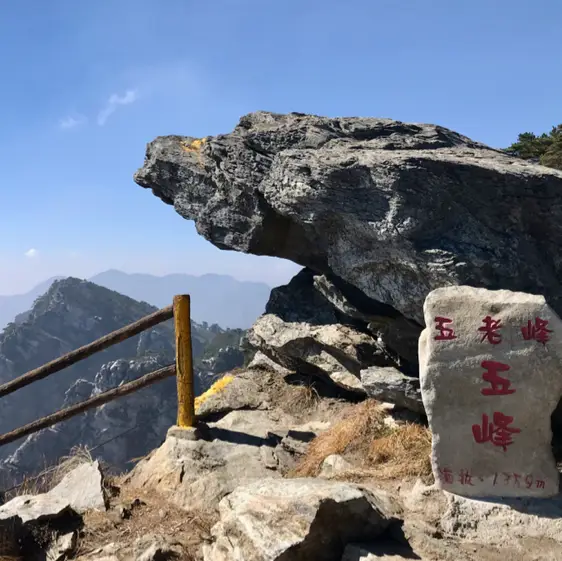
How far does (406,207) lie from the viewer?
21.4 feet

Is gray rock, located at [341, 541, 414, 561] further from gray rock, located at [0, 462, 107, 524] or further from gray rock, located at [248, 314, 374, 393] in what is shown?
gray rock, located at [248, 314, 374, 393]

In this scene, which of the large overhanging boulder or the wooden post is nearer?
the large overhanging boulder

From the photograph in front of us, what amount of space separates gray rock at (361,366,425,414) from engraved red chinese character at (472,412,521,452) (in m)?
1.67

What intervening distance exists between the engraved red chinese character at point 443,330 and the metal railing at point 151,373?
138 inches

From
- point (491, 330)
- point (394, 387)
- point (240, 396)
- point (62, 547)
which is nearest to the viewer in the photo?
point (62, 547)

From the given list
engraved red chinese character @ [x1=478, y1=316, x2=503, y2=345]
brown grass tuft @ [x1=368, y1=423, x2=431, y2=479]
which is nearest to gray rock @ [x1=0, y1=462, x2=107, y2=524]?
brown grass tuft @ [x1=368, y1=423, x2=431, y2=479]

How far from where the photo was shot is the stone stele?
486 centimetres

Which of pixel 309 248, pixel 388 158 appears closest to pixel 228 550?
pixel 388 158

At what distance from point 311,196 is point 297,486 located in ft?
13.5

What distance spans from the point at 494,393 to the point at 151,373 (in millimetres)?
4622

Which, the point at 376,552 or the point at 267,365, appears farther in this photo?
the point at 267,365

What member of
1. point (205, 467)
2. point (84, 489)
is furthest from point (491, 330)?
point (84, 489)

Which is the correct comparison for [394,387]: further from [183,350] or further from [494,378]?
[183,350]

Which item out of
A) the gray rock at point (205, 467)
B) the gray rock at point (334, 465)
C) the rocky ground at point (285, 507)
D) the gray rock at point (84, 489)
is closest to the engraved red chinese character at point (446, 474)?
the rocky ground at point (285, 507)
